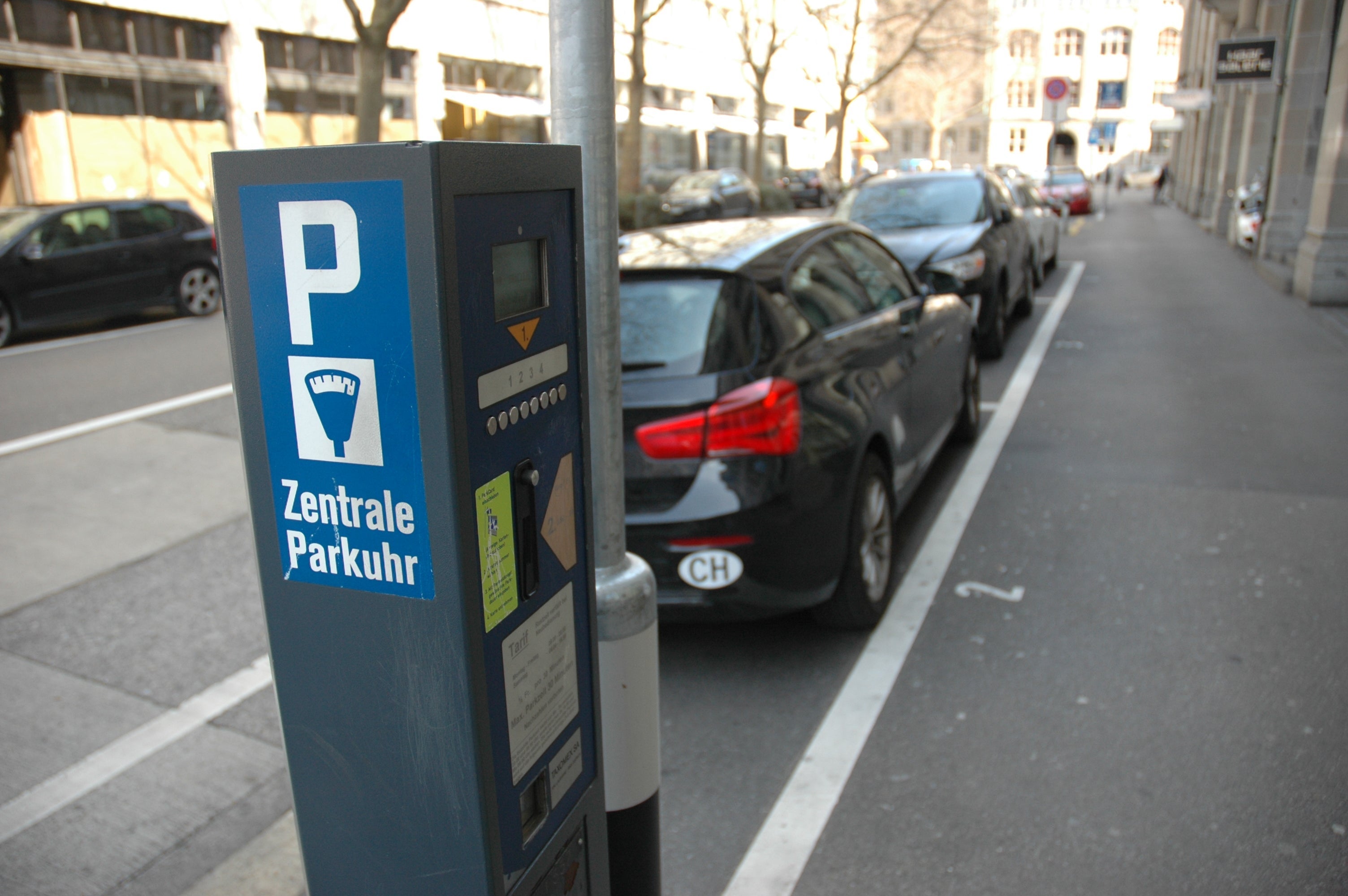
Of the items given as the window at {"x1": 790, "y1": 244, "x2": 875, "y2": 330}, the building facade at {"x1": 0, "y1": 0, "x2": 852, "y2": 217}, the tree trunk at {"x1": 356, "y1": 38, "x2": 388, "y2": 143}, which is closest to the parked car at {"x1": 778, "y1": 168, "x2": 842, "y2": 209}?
the building facade at {"x1": 0, "y1": 0, "x2": 852, "y2": 217}

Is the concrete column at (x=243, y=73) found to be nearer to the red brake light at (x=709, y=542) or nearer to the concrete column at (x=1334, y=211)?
the concrete column at (x=1334, y=211)

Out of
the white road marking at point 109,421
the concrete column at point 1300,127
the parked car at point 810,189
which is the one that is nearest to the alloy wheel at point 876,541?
the white road marking at point 109,421

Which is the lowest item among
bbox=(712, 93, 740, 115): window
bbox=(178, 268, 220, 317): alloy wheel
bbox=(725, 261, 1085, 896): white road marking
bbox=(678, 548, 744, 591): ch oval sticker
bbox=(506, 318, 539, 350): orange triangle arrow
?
bbox=(725, 261, 1085, 896): white road marking

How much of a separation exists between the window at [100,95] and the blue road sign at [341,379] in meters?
24.3

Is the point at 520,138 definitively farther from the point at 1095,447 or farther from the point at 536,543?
the point at 536,543

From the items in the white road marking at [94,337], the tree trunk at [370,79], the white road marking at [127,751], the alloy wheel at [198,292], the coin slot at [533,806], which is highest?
the tree trunk at [370,79]

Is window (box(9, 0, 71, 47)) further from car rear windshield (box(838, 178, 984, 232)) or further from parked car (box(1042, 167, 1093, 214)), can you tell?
parked car (box(1042, 167, 1093, 214))

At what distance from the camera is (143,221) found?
13695 millimetres

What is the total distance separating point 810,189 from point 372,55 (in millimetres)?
28416

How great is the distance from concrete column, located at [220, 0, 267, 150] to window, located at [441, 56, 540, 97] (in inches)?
281

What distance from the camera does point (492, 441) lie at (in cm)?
164

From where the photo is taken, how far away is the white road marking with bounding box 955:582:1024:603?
474 centimetres

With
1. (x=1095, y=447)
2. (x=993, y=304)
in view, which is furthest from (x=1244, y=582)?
(x=993, y=304)

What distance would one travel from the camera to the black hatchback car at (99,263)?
1205cm
